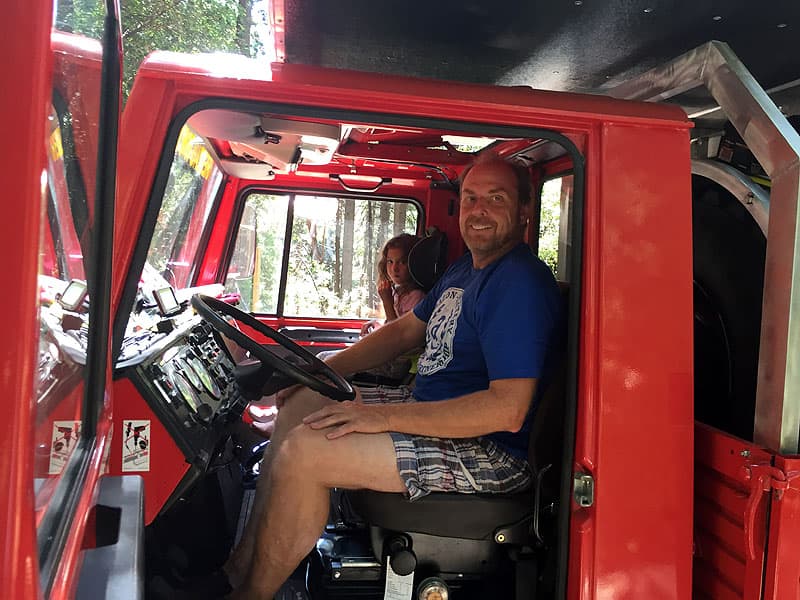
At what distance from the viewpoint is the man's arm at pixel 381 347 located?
2.41 metres

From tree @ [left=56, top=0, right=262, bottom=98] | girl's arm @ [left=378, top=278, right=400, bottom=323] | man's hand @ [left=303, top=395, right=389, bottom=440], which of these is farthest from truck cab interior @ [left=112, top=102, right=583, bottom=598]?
tree @ [left=56, top=0, right=262, bottom=98]

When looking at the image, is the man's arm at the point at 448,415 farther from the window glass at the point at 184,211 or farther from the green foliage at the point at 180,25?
the green foliage at the point at 180,25

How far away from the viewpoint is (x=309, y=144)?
259cm

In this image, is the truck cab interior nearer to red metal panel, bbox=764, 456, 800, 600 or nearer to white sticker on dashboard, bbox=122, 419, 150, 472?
white sticker on dashboard, bbox=122, 419, 150, 472

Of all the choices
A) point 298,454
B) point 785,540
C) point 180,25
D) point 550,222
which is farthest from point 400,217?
point 180,25

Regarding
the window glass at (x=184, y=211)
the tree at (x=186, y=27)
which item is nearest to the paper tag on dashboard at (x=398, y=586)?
the window glass at (x=184, y=211)

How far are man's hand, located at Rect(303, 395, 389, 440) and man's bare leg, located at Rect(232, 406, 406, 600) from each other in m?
0.02

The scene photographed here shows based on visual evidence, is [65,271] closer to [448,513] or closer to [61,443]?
[61,443]

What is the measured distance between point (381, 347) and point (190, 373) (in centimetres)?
84

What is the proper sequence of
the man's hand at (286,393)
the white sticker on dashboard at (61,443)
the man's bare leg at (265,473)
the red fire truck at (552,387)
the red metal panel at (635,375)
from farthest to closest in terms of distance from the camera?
1. the man's hand at (286,393)
2. the man's bare leg at (265,473)
3. the red metal panel at (635,375)
4. the red fire truck at (552,387)
5. the white sticker on dashboard at (61,443)

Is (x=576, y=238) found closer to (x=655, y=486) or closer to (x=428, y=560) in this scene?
(x=655, y=486)

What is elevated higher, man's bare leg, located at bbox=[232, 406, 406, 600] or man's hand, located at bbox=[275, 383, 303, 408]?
man's hand, located at bbox=[275, 383, 303, 408]

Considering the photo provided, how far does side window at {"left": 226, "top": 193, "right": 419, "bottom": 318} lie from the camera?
11.5 ft

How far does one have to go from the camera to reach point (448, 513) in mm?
1667
